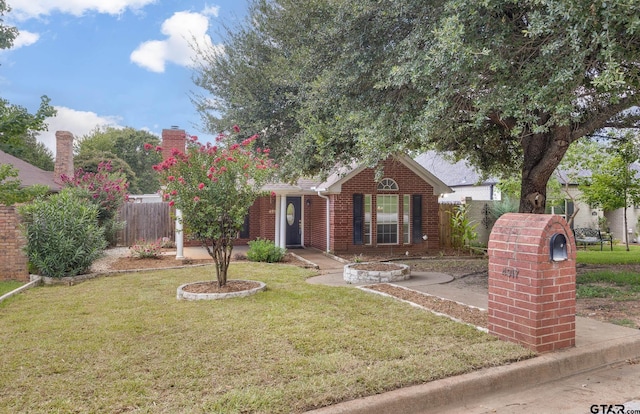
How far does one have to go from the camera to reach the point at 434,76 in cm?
683

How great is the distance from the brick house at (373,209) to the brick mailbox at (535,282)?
9329mm

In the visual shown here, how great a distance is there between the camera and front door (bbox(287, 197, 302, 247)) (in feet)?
54.7

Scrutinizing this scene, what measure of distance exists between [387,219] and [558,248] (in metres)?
10.6

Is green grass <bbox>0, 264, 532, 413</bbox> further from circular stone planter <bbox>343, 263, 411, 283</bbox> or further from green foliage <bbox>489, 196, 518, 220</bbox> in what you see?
green foliage <bbox>489, 196, 518, 220</bbox>

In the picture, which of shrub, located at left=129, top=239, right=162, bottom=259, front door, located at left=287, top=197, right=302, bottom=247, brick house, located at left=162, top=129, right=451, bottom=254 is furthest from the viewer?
front door, located at left=287, top=197, right=302, bottom=247

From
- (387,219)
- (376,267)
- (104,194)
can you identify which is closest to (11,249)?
(104,194)

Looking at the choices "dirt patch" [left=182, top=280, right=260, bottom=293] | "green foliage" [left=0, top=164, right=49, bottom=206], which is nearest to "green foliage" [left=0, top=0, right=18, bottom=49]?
"green foliage" [left=0, top=164, right=49, bottom=206]

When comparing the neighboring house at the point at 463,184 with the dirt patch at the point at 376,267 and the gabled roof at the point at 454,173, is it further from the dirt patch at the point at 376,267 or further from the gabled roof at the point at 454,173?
the dirt patch at the point at 376,267

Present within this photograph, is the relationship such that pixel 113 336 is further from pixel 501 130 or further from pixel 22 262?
pixel 501 130

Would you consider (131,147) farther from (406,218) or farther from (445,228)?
(445,228)

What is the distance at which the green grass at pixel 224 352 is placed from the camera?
3.38m

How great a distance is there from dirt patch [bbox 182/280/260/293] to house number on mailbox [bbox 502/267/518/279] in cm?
437

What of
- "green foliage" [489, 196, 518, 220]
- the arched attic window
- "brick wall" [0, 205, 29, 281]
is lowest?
"brick wall" [0, 205, 29, 281]

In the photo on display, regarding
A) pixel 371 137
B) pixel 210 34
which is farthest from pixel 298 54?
pixel 210 34
